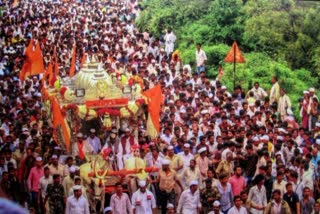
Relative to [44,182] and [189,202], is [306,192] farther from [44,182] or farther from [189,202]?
[44,182]

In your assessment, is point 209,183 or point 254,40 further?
point 254,40

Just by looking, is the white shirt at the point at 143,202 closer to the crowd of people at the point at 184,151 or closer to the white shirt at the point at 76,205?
the crowd of people at the point at 184,151

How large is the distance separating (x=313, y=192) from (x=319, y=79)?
8.56 metres

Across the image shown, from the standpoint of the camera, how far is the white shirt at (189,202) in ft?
24.4

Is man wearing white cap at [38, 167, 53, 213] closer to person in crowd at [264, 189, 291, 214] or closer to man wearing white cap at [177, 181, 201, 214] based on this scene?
man wearing white cap at [177, 181, 201, 214]

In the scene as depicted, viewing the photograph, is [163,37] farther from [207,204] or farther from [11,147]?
[207,204]

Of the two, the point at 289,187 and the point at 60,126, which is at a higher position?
the point at 60,126

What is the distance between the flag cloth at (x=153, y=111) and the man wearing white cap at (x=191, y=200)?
3224 millimetres

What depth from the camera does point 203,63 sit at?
56.0 feet

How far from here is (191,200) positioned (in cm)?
744

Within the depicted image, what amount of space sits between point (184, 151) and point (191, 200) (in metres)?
1.48

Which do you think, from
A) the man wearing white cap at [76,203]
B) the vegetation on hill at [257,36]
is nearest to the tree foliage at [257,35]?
the vegetation on hill at [257,36]

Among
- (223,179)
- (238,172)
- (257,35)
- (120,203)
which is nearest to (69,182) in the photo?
(120,203)

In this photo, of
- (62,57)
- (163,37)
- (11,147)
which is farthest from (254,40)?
(11,147)
